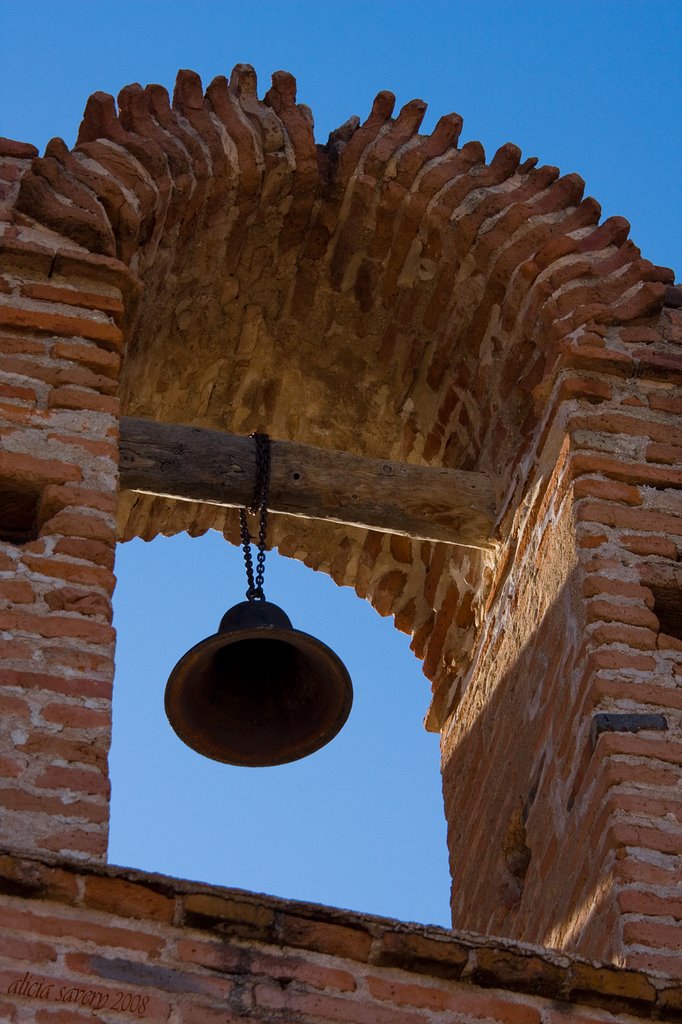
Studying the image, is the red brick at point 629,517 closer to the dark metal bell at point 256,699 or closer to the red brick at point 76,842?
the dark metal bell at point 256,699

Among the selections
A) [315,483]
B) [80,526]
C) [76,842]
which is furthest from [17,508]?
[315,483]

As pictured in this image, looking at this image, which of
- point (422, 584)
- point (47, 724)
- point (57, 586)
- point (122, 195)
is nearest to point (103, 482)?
point (57, 586)

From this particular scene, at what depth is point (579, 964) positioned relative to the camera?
4.14m

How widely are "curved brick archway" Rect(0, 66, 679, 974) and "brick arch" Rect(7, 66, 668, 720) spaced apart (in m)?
0.01

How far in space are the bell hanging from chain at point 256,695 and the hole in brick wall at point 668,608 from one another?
0.94 meters

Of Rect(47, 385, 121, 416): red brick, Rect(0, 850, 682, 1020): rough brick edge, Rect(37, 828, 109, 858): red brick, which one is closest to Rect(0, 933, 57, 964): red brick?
Rect(0, 850, 682, 1020): rough brick edge

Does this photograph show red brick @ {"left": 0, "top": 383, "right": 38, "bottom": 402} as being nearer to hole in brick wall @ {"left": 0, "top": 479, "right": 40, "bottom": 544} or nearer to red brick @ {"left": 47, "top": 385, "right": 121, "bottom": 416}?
red brick @ {"left": 47, "top": 385, "right": 121, "bottom": 416}

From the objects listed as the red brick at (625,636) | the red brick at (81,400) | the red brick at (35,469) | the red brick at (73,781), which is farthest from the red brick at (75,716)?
the red brick at (625,636)

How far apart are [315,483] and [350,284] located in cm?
120

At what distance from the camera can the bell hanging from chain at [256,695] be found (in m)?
5.44

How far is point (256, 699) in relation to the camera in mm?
5672

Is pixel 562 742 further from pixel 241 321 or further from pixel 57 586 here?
pixel 241 321

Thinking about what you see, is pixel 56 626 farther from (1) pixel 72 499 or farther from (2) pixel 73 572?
(1) pixel 72 499

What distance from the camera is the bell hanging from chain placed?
5441 mm
